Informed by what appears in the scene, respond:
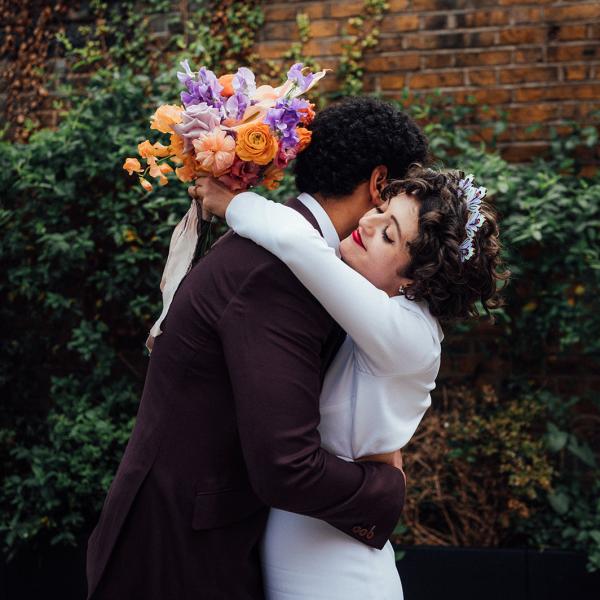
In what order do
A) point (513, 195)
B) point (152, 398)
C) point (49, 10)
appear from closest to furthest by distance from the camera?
point (152, 398)
point (513, 195)
point (49, 10)

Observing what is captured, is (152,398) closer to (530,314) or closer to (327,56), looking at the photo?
(530,314)

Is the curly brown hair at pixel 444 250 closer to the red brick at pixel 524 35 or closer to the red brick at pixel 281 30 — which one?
the red brick at pixel 524 35

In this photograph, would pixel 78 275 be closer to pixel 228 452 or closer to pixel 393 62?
pixel 393 62

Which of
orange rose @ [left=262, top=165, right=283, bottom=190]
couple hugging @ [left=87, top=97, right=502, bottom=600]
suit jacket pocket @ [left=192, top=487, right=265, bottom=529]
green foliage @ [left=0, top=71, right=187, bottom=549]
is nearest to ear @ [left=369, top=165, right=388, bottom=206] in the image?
A: couple hugging @ [left=87, top=97, right=502, bottom=600]

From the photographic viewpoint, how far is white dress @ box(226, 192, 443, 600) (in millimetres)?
1750

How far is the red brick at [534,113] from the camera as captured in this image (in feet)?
13.4

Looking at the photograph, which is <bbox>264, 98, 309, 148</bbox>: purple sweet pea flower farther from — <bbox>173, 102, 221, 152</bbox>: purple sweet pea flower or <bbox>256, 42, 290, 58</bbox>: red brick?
<bbox>256, 42, 290, 58</bbox>: red brick

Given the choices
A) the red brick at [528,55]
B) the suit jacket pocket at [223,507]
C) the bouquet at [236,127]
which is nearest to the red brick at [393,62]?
the red brick at [528,55]

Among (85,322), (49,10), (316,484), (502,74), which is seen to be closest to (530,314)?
(502,74)

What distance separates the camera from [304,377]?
1713 mm

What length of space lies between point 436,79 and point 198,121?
2646mm

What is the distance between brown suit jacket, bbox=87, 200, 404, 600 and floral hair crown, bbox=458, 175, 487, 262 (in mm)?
344

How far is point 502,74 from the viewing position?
13.6 feet

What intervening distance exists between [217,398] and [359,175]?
0.61 meters
